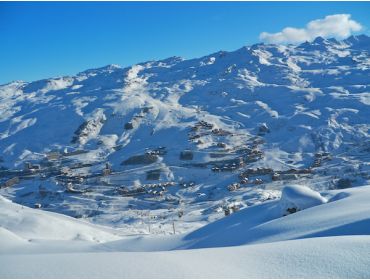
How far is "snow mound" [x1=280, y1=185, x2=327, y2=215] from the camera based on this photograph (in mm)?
22531

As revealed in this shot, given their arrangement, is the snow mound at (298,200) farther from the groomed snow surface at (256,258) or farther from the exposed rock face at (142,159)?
the exposed rock face at (142,159)

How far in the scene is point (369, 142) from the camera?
3162 inches

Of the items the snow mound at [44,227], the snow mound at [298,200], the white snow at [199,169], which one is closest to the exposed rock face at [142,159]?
the white snow at [199,169]

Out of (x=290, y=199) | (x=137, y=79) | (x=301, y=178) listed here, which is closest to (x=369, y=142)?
(x=301, y=178)

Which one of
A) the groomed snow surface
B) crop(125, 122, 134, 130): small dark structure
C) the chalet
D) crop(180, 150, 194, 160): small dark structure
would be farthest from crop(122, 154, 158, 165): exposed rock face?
the groomed snow surface

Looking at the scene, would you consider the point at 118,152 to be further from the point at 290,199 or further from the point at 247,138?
the point at 290,199

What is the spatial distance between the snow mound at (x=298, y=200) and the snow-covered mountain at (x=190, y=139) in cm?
1993

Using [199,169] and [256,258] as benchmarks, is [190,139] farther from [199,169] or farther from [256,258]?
[256,258]

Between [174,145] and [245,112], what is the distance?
2842 centimetres

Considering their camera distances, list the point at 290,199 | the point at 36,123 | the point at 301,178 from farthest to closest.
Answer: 1. the point at 36,123
2. the point at 301,178
3. the point at 290,199

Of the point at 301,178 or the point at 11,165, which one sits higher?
the point at 11,165

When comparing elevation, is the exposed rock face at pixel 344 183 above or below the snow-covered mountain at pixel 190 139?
below

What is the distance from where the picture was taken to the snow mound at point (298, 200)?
22.5 metres

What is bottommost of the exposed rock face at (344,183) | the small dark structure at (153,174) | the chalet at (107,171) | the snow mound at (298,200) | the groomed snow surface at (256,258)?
the groomed snow surface at (256,258)
